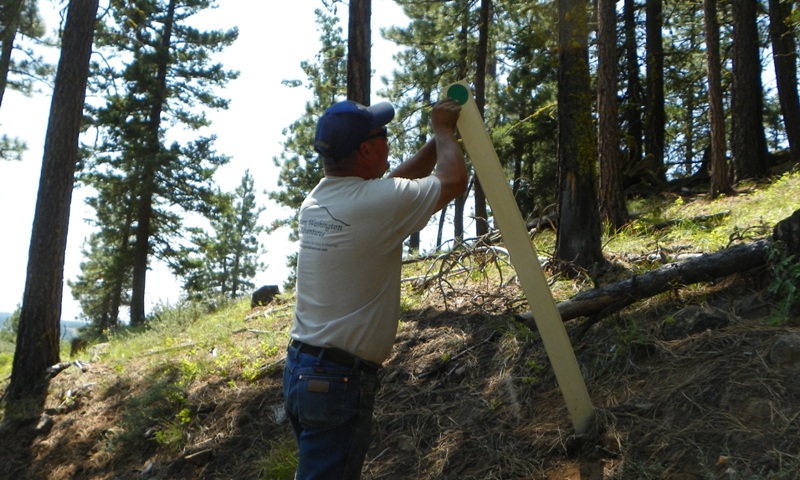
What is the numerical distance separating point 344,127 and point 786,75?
1701 cm

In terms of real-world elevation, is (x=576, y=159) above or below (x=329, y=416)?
above

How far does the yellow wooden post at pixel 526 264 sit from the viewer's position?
3824mm

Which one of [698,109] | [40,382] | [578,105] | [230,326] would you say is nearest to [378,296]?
[578,105]

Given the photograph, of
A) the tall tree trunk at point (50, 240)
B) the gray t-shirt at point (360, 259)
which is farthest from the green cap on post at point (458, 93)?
the tall tree trunk at point (50, 240)

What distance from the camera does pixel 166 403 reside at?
7367mm

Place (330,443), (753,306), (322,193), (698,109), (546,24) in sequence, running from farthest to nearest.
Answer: (698,109) < (546,24) < (753,306) < (322,193) < (330,443)

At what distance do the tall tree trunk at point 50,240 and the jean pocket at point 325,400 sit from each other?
849 cm

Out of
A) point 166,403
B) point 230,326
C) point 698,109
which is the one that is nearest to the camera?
point 166,403

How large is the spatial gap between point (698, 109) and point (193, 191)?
57.7ft

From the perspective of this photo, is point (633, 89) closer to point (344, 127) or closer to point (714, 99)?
point (714, 99)

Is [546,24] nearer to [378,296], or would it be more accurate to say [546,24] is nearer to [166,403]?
[166,403]

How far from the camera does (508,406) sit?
16.2ft

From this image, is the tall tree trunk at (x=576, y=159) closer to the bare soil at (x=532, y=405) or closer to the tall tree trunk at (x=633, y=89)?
the bare soil at (x=532, y=405)

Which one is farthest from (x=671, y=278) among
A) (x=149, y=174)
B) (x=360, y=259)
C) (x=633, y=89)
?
(x=149, y=174)
